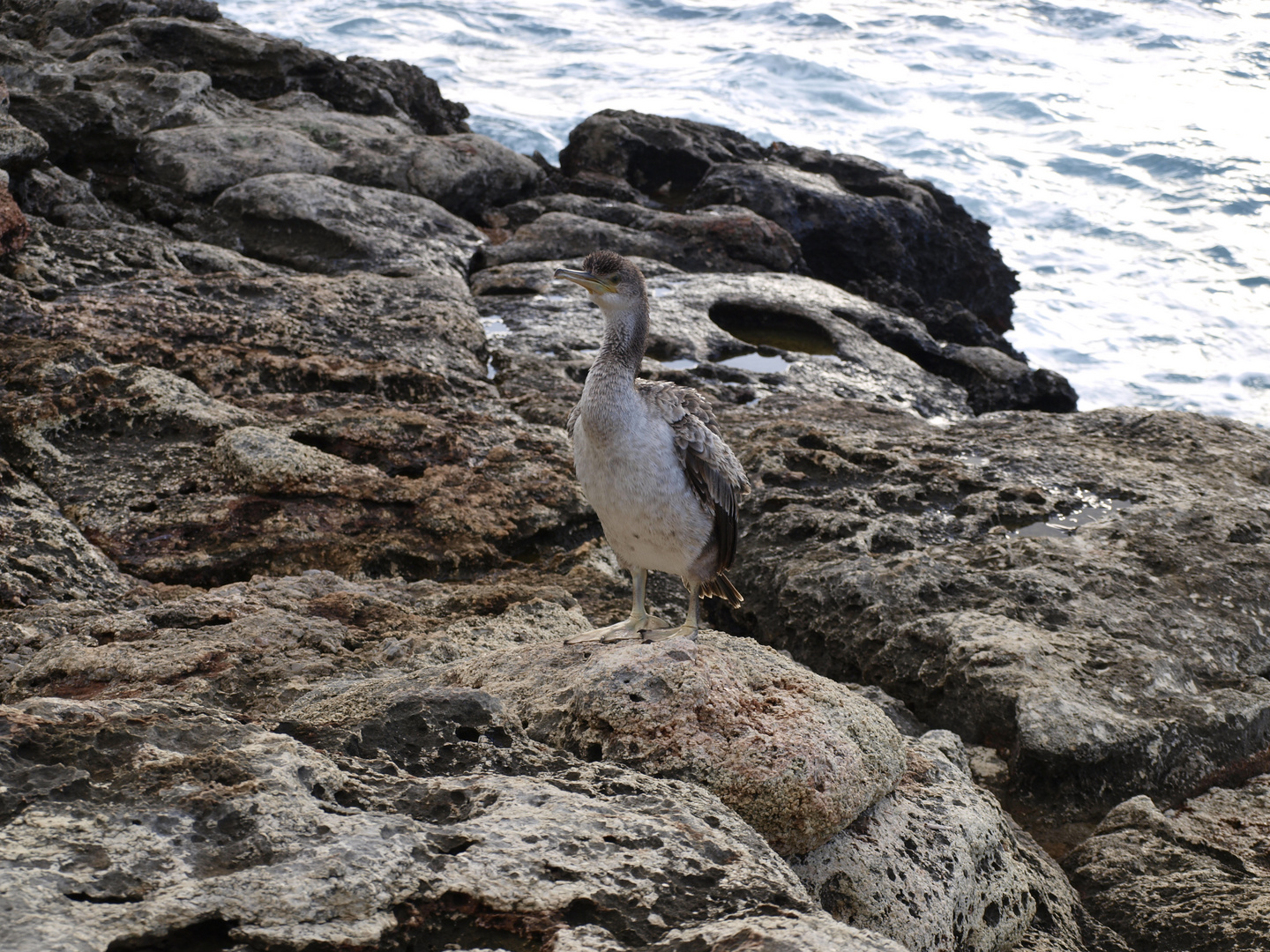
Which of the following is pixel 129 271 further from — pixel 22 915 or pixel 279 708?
pixel 22 915

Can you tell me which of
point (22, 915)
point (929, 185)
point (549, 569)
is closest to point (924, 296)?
point (929, 185)

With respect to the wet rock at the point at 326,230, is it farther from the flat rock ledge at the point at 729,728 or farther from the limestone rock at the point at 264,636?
the flat rock ledge at the point at 729,728

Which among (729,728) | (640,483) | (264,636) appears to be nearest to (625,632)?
(640,483)

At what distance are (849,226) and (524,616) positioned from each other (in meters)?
13.6

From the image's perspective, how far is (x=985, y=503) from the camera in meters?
7.45

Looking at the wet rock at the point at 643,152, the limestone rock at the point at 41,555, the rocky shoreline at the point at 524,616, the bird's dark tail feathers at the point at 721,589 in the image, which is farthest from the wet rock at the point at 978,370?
the limestone rock at the point at 41,555

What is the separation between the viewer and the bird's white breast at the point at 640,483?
15.4 ft

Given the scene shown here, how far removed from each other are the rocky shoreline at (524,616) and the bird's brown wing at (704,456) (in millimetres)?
905

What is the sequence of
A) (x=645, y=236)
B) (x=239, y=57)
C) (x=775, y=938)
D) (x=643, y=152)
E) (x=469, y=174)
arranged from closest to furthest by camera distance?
(x=775, y=938) < (x=645, y=236) < (x=469, y=174) < (x=239, y=57) < (x=643, y=152)

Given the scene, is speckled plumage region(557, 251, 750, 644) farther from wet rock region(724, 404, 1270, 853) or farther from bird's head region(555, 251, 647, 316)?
wet rock region(724, 404, 1270, 853)

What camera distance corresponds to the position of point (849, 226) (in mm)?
17141

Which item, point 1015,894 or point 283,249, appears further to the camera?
point 283,249

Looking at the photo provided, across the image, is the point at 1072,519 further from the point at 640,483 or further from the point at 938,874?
the point at 938,874

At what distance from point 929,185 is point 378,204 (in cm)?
1248
